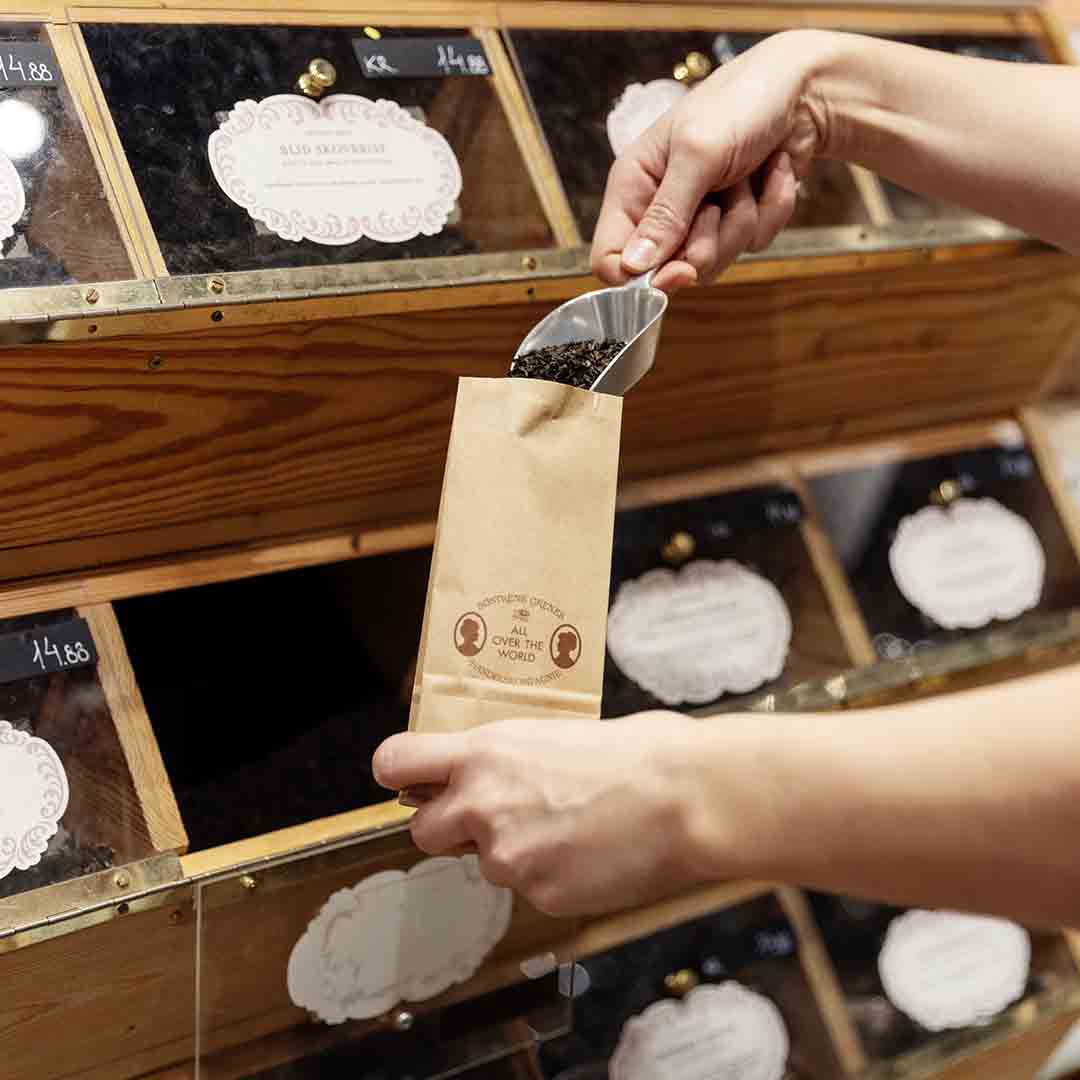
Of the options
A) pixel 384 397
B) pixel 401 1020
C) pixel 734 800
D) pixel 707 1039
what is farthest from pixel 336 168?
pixel 707 1039

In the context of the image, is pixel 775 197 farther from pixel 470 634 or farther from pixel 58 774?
pixel 58 774

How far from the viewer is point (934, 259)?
65.4 inches

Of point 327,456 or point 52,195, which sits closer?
point 52,195

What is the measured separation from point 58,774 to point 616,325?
66 cm

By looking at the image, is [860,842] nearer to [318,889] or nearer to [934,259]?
[318,889]

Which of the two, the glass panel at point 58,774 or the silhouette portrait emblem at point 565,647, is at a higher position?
the glass panel at point 58,774

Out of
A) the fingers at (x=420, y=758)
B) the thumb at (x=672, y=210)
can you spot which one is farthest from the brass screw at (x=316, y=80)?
the fingers at (x=420, y=758)

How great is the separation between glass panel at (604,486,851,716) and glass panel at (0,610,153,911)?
580 mm

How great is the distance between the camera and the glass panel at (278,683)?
4.68 ft

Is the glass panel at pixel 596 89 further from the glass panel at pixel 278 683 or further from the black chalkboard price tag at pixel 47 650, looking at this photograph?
the black chalkboard price tag at pixel 47 650

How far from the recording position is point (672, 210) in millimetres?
1300

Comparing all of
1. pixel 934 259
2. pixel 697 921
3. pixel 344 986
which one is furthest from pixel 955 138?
pixel 344 986

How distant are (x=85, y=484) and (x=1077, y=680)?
915 millimetres

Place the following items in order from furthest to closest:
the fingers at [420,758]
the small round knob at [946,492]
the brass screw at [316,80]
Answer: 1. the small round knob at [946,492]
2. the brass screw at [316,80]
3. the fingers at [420,758]
